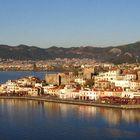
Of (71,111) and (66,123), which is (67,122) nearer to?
(66,123)

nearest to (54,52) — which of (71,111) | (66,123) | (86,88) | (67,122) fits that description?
(86,88)

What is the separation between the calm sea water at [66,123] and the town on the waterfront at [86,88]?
6.24 ft

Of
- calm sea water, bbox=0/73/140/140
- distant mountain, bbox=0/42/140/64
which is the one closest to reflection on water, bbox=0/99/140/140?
calm sea water, bbox=0/73/140/140

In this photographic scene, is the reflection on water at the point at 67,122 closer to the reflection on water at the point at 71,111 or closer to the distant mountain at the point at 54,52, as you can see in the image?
the reflection on water at the point at 71,111

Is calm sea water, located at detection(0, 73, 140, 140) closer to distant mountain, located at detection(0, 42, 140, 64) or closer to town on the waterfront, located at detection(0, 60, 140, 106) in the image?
town on the waterfront, located at detection(0, 60, 140, 106)

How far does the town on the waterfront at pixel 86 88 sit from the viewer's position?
73.3ft

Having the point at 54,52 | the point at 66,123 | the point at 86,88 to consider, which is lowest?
the point at 66,123

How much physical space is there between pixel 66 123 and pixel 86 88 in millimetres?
7631

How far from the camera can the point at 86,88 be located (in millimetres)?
24156

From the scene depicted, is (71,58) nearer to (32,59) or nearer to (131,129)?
(32,59)

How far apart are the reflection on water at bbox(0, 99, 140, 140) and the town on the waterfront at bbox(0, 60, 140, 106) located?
6.31ft

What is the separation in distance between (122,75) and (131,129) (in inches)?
499

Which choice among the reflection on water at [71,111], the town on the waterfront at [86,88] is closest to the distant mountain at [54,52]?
the town on the waterfront at [86,88]

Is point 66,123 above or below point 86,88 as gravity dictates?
below
